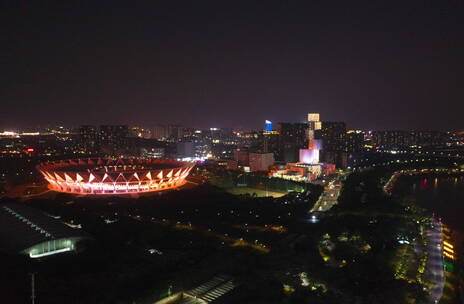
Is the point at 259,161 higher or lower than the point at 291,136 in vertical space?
lower

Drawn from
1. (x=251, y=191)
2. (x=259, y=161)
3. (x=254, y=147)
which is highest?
(x=254, y=147)

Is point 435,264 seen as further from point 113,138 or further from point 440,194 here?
point 113,138

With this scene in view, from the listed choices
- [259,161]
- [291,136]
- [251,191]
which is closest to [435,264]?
[251,191]

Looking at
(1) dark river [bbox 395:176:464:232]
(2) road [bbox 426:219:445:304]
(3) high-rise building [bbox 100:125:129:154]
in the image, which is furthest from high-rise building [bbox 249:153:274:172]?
(2) road [bbox 426:219:445:304]

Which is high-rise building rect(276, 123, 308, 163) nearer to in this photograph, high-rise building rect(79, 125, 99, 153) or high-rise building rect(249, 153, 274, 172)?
high-rise building rect(249, 153, 274, 172)

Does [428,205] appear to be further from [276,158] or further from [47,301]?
[276,158]

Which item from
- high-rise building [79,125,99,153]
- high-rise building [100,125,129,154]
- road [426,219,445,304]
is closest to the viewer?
road [426,219,445,304]

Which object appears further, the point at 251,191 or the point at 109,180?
the point at 251,191

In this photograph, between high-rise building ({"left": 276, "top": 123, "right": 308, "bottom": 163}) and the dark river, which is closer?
the dark river
